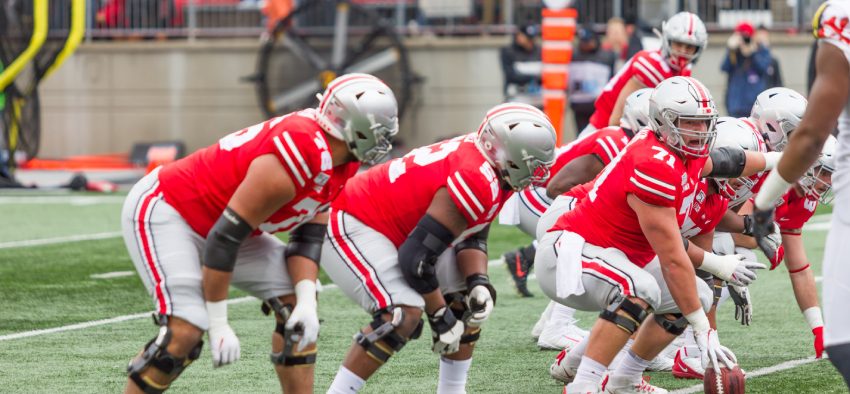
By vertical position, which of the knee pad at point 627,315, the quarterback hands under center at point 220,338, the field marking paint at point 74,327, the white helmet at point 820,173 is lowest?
the field marking paint at point 74,327

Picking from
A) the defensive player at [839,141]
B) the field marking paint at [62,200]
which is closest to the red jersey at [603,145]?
the defensive player at [839,141]

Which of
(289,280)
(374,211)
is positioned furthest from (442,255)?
(289,280)

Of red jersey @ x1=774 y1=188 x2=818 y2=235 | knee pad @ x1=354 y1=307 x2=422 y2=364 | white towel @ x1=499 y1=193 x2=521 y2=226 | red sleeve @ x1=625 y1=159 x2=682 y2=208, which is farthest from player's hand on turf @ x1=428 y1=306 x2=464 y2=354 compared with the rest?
white towel @ x1=499 y1=193 x2=521 y2=226

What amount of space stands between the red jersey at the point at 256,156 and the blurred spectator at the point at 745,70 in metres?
10.1

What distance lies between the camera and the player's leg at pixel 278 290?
5137mm

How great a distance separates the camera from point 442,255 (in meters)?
5.62

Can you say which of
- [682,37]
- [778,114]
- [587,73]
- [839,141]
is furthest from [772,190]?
[587,73]

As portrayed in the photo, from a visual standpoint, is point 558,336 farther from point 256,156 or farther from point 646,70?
point 256,156

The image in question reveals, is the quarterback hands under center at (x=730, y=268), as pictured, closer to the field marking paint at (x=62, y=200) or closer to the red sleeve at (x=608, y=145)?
the red sleeve at (x=608, y=145)

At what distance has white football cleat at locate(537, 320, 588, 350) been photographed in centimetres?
692

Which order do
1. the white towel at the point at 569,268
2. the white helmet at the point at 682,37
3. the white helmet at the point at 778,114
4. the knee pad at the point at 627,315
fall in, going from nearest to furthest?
the knee pad at the point at 627,315 < the white towel at the point at 569,268 < the white helmet at the point at 778,114 < the white helmet at the point at 682,37

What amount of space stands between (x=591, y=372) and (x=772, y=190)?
5.45ft

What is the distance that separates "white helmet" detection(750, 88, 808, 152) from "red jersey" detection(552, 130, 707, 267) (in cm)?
87

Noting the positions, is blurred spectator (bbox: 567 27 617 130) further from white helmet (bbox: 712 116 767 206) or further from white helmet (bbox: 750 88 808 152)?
white helmet (bbox: 712 116 767 206)
